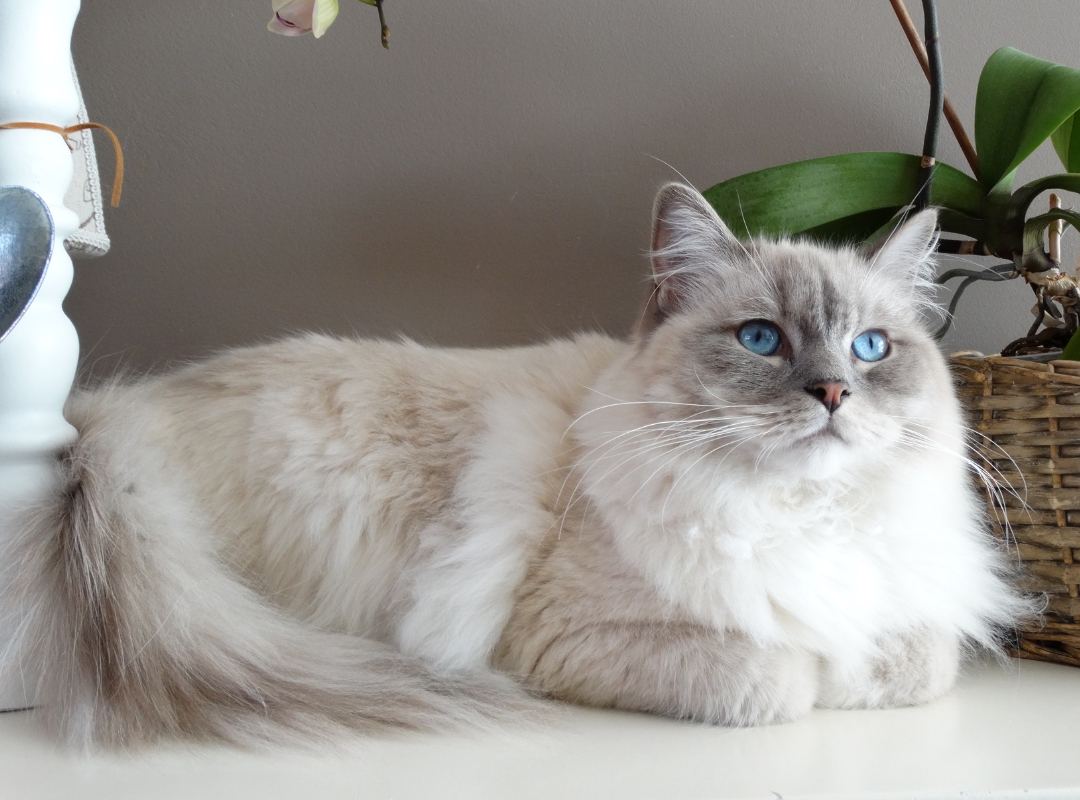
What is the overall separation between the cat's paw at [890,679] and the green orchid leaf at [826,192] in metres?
0.76

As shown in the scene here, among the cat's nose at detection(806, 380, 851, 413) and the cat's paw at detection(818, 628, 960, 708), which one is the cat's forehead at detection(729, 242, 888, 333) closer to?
the cat's nose at detection(806, 380, 851, 413)

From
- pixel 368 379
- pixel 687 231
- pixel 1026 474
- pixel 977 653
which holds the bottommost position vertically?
pixel 977 653

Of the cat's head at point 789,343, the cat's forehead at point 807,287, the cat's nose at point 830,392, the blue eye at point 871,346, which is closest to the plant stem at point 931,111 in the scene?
the cat's head at point 789,343

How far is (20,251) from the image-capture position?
795mm

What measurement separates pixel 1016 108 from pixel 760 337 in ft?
2.48

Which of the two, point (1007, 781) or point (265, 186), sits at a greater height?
point (265, 186)

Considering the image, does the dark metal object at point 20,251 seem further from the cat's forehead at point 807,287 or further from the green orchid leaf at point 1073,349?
the green orchid leaf at point 1073,349

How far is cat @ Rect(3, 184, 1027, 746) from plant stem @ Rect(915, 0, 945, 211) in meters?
0.22

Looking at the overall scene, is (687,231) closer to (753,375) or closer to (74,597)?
(753,375)

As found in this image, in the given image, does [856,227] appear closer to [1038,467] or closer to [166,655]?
[1038,467]

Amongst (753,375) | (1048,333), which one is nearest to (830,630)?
(753,375)

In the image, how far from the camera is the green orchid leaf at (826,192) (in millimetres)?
1578

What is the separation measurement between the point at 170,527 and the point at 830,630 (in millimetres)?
983

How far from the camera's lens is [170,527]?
1253mm
